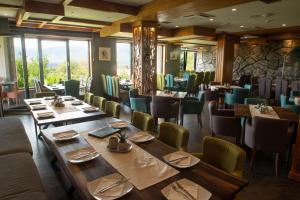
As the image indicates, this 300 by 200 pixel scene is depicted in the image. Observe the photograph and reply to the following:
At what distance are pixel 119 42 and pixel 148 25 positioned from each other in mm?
3618

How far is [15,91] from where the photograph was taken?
20.9ft

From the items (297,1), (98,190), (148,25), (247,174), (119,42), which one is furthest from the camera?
(119,42)

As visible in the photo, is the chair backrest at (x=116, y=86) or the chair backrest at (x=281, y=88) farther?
the chair backrest at (x=281, y=88)

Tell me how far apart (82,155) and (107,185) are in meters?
0.48

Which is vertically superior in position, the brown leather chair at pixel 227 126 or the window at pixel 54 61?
the window at pixel 54 61

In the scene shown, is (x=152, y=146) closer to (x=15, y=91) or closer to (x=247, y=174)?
(x=247, y=174)

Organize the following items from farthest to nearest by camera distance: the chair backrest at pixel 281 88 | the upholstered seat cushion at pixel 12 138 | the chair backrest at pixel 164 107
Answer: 1. the chair backrest at pixel 281 88
2. the chair backrest at pixel 164 107
3. the upholstered seat cushion at pixel 12 138

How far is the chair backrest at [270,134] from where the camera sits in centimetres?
271

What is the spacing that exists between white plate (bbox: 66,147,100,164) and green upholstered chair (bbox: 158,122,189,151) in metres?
0.84

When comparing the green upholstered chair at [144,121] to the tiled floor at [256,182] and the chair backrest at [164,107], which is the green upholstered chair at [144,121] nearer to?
the tiled floor at [256,182]

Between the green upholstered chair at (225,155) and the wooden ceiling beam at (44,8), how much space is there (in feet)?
13.9

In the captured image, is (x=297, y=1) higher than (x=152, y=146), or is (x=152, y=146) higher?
(x=297, y=1)

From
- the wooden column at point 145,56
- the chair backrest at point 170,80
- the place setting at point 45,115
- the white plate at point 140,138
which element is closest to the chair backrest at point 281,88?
the chair backrest at point 170,80

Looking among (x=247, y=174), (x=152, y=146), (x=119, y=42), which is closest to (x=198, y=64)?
(x=119, y=42)
